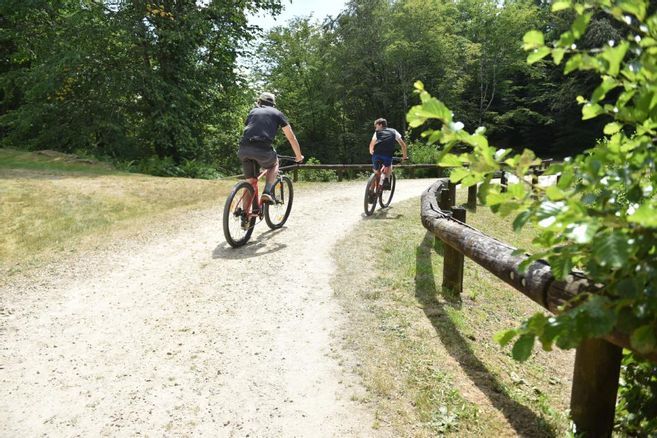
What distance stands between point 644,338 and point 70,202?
10947mm

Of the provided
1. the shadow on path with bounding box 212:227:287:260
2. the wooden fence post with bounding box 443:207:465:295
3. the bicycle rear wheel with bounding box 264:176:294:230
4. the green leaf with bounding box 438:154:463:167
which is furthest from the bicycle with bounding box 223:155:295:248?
the green leaf with bounding box 438:154:463:167

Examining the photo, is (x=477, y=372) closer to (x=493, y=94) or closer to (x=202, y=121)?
(x=202, y=121)

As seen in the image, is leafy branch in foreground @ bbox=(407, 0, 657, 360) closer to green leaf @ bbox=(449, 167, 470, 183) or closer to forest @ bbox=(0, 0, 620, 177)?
green leaf @ bbox=(449, 167, 470, 183)

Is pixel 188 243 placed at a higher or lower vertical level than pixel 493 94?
lower

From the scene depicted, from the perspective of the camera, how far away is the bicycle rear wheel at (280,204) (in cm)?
791

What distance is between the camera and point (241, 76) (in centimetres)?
2059

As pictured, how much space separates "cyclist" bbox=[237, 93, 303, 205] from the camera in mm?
6910

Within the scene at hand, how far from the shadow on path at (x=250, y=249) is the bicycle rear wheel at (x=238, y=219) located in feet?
0.42

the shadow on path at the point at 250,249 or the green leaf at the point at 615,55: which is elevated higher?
the green leaf at the point at 615,55

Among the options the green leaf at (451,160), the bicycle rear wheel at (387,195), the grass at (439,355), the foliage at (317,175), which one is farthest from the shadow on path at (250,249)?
the foliage at (317,175)

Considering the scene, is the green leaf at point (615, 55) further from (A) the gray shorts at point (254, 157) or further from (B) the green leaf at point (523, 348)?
(A) the gray shorts at point (254, 157)

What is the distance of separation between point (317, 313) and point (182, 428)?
202cm

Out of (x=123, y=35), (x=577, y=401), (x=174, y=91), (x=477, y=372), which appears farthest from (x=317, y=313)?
(x=123, y=35)

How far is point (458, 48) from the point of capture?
110 ft
